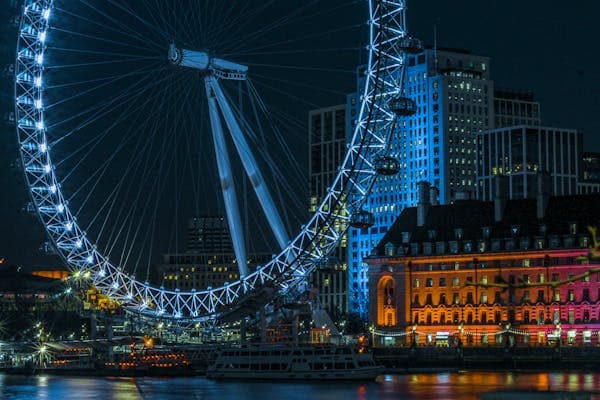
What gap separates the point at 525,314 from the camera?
117 m

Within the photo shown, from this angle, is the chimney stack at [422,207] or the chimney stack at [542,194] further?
the chimney stack at [422,207]

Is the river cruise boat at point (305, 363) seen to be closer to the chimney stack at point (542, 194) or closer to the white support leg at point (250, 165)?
the white support leg at point (250, 165)

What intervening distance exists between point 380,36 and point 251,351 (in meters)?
33.8

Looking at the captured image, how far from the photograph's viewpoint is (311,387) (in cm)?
8562

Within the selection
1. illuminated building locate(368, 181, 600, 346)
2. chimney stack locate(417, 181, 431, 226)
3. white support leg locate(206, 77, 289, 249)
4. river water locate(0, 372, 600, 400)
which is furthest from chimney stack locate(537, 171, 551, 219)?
white support leg locate(206, 77, 289, 249)

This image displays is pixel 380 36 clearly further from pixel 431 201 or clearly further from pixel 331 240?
pixel 431 201

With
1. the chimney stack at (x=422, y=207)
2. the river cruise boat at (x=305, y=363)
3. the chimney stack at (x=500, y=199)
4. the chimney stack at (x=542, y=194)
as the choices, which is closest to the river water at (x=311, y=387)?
the river cruise boat at (x=305, y=363)

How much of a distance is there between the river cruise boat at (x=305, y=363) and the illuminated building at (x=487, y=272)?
22203 millimetres

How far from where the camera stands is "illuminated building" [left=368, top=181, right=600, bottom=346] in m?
114

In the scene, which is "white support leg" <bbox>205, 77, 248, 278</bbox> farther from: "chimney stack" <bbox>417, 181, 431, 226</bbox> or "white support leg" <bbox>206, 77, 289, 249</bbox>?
"chimney stack" <bbox>417, 181, 431, 226</bbox>

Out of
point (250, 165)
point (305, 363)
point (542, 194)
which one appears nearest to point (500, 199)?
point (542, 194)

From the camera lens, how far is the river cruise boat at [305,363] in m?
91.8

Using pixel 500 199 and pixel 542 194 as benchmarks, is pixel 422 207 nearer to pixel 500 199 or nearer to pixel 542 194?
pixel 500 199

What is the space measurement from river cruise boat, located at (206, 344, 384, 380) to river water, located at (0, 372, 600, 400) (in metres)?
1.58
